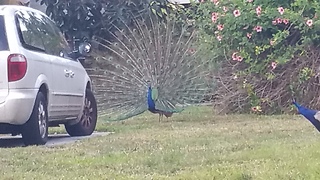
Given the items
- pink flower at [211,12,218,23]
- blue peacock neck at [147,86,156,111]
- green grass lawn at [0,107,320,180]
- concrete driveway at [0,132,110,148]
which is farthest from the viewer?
pink flower at [211,12,218,23]

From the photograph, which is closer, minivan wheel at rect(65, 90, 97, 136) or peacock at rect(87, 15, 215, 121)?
minivan wheel at rect(65, 90, 97, 136)

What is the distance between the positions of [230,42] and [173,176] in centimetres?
834

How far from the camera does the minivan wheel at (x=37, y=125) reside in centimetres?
888

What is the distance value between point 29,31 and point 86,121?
2.37 m

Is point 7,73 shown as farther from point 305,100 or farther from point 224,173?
point 305,100

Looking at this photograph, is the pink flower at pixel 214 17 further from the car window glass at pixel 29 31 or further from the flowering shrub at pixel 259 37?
the car window glass at pixel 29 31

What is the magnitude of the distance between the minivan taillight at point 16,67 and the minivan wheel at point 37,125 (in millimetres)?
423

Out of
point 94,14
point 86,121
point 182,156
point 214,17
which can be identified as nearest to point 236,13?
point 214,17

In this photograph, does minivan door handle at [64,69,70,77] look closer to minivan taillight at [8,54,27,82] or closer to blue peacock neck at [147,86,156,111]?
minivan taillight at [8,54,27,82]

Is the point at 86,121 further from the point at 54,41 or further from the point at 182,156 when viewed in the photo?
the point at 182,156

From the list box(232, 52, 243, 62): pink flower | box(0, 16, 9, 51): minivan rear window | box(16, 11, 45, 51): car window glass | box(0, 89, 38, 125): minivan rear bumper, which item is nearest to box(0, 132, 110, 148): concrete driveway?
box(0, 89, 38, 125): minivan rear bumper

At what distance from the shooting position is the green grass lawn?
6578mm

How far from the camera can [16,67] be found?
8547 mm

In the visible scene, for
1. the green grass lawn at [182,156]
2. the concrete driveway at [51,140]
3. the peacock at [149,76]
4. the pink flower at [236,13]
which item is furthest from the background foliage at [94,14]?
the green grass lawn at [182,156]
